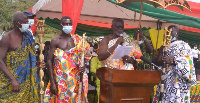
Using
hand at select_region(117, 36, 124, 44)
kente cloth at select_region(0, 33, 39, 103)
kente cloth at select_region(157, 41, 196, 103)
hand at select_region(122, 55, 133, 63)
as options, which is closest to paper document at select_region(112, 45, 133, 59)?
hand at select_region(122, 55, 133, 63)

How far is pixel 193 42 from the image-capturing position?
26.6 ft

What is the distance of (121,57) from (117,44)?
199mm

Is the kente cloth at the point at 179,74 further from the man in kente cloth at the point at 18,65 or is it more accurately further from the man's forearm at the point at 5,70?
the man's forearm at the point at 5,70

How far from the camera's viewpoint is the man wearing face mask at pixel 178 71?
12.9 ft

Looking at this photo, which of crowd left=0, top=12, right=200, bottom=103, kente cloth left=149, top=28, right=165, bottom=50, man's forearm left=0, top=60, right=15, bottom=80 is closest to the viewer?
man's forearm left=0, top=60, right=15, bottom=80

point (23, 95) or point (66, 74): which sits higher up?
point (66, 74)

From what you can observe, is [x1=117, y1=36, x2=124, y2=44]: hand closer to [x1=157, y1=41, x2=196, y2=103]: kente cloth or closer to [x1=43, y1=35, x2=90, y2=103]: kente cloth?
[x1=43, y1=35, x2=90, y2=103]: kente cloth

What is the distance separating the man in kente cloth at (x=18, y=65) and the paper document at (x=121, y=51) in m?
1.15

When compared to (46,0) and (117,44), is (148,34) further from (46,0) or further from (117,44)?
(117,44)

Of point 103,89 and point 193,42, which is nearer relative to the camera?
point 103,89

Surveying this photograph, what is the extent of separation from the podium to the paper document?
35 cm

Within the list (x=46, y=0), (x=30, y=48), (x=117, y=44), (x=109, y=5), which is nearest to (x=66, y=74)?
(x=30, y=48)

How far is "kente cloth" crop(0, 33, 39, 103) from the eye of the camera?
127 inches

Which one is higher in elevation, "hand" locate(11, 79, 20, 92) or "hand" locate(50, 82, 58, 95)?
"hand" locate(11, 79, 20, 92)
